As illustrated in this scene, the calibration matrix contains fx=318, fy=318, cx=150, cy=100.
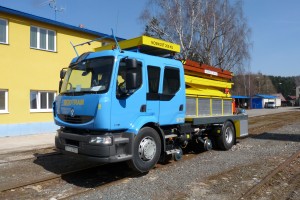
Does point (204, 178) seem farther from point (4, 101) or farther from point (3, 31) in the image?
point (3, 31)

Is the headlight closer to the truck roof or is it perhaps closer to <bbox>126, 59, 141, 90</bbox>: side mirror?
<bbox>126, 59, 141, 90</bbox>: side mirror

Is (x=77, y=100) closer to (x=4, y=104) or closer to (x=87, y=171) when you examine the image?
(x=87, y=171)

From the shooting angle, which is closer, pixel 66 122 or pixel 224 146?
pixel 66 122

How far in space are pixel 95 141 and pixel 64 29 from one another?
13183 mm

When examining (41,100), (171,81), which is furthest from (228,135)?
(41,100)

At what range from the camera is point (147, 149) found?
23.3 feet

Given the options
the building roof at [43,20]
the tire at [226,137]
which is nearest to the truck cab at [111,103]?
the tire at [226,137]

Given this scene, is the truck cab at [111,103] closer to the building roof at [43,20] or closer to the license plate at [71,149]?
the license plate at [71,149]

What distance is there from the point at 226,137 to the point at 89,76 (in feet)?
18.5

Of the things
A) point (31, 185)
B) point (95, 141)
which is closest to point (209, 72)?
point (95, 141)

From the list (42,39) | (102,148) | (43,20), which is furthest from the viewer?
(42,39)

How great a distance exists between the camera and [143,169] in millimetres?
7031

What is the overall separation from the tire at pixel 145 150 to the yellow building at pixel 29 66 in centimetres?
1037

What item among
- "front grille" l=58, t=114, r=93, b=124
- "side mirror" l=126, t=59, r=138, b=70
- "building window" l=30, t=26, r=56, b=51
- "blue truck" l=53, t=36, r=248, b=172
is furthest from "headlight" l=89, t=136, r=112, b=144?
"building window" l=30, t=26, r=56, b=51
